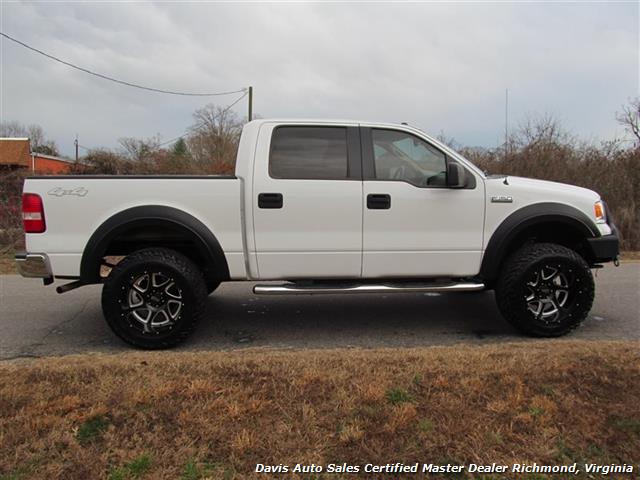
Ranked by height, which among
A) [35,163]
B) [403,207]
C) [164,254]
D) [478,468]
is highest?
[35,163]

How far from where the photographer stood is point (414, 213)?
4.55 m

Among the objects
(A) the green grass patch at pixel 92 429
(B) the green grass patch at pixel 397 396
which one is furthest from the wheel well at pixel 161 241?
(B) the green grass patch at pixel 397 396

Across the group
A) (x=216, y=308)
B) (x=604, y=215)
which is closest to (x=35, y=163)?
(x=216, y=308)

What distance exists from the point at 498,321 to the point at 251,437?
3559 mm

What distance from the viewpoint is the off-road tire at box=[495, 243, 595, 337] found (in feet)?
14.9

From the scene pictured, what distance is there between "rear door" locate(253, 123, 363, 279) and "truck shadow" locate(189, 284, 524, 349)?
2.18 feet

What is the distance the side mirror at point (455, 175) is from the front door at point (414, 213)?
79 mm

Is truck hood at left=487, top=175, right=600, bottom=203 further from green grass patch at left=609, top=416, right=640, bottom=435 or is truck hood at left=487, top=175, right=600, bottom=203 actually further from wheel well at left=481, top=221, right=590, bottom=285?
green grass patch at left=609, top=416, right=640, bottom=435

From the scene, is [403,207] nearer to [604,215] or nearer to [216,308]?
[604,215]

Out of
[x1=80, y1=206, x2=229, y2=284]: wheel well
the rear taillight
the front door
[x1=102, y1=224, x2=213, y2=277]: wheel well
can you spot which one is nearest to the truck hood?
the front door

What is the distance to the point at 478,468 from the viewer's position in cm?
241

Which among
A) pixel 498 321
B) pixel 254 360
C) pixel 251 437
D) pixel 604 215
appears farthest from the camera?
pixel 498 321

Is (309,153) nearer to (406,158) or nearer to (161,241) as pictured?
(406,158)

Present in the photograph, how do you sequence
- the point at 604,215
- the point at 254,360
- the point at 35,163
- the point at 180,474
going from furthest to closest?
the point at 35,163 → the point at 604,215 → the point at 254,360 → the point at 180,474
